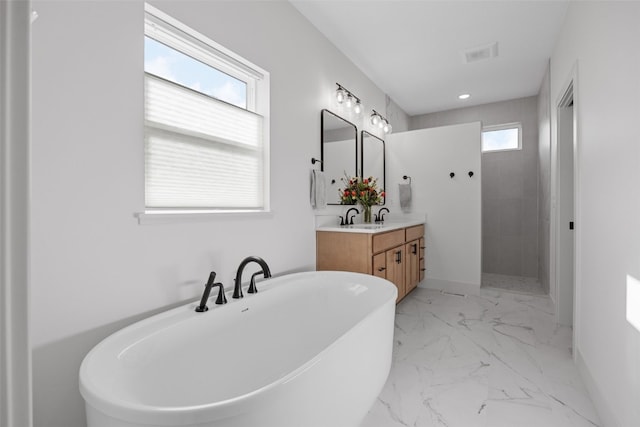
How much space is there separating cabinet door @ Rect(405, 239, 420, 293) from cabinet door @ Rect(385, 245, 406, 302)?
15 centimetres

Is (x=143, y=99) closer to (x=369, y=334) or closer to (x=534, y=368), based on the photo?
(x=369, y=334)

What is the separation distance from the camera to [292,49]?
247cm

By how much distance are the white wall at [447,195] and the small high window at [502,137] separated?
1.44m

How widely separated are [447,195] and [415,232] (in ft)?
2.19

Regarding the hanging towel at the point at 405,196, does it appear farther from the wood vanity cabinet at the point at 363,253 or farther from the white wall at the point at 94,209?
the white wall at the point at 94,209

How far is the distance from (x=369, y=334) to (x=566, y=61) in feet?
9.04

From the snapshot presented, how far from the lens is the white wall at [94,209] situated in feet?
3.84

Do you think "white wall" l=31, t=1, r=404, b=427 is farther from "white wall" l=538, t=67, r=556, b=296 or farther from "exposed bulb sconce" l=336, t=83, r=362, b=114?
"white wall" l=538, t=67, r=556, b=296

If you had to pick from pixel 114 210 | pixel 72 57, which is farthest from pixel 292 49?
pixel 114 210

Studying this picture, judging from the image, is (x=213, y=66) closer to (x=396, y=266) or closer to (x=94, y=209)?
(x=94, y=209)

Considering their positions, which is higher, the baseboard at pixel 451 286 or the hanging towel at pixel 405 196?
the hanging towel at pixel 405 196

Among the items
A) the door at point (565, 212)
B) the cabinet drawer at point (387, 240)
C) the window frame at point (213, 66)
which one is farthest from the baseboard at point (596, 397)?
the window frame at point (213, 66)

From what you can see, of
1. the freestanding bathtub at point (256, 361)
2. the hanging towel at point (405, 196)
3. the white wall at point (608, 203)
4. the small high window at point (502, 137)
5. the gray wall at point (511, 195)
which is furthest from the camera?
the small high window at point (502, 137)

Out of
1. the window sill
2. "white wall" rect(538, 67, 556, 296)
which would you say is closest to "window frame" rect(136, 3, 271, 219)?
the window sill
